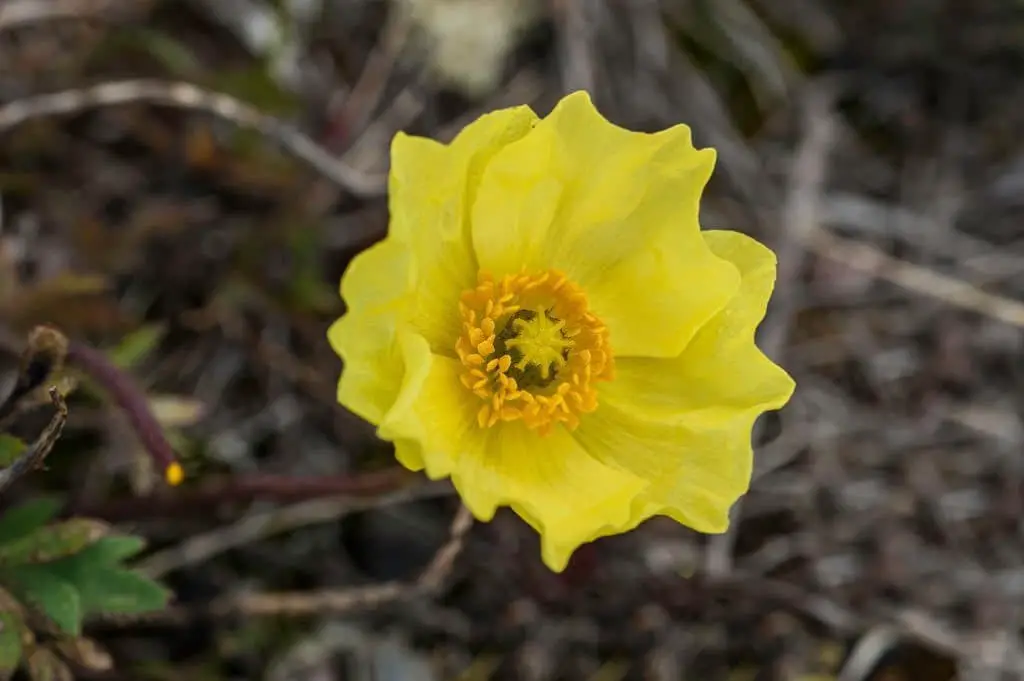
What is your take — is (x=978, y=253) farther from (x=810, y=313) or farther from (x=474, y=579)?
(x=474, y=579)

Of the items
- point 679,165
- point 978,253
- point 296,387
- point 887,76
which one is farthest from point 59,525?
point 887,76

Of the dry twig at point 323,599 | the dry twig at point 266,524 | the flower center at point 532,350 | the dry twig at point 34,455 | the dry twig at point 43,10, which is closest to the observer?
the dry twig at point 34,455

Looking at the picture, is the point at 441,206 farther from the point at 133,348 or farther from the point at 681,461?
the point at 133,348

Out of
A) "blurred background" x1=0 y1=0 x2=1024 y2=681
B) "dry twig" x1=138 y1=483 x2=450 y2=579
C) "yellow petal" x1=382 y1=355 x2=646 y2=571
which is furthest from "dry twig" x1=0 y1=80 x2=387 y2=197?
"yellow petal" x1=382 y1=355 x2=646 y2=571

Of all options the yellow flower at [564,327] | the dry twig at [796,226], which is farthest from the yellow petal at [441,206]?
the dry twig at [796,226]

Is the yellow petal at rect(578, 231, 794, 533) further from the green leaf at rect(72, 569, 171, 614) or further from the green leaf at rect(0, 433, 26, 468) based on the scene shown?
the green leaf at rect(0, 433, 26, 468)

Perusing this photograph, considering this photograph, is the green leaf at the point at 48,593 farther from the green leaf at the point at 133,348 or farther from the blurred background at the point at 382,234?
the green leaf at the point at 133,348
